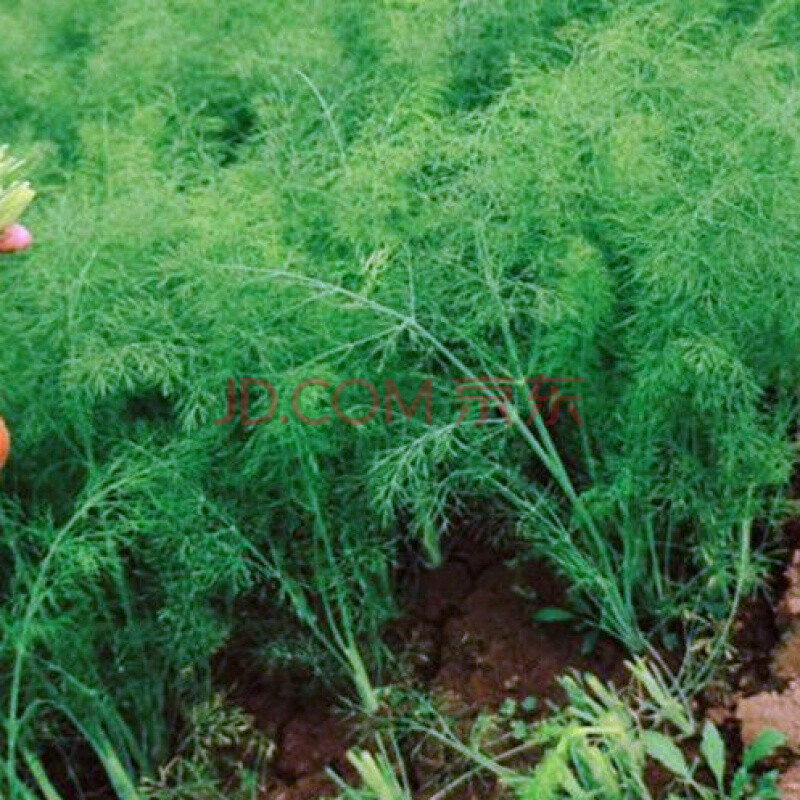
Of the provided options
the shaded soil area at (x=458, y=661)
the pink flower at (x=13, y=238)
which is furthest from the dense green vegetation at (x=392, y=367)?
the pink flower at (x=13, y=238)

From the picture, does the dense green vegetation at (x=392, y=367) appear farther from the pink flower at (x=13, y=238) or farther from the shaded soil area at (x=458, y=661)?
the pink flower at (x=13, y=238)

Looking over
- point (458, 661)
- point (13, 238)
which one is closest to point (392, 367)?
point (458, 661)

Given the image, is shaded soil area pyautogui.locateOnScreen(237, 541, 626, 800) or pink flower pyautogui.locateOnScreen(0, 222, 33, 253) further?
shaded soil area pyautogui.locateOnScreen(237, 541, 626, 800)

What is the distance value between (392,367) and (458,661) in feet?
2.40

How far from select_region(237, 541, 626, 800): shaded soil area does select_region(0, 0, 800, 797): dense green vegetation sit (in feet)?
0.27

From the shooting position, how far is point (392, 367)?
2857 mm

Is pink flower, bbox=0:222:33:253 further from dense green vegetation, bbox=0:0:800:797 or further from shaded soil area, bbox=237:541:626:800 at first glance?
shaded soil area, bbox=237:541:626:800

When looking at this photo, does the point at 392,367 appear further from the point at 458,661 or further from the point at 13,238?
the point at 13,238

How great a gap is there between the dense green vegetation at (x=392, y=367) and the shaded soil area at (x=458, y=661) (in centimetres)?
8

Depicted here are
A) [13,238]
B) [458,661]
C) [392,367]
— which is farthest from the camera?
[458,661]

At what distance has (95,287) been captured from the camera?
2828 millimetres

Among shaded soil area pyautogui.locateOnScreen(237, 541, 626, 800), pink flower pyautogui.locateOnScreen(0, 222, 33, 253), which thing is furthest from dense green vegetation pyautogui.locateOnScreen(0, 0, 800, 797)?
pink flower pyautogui.locateOnScreen(0, 222, 33, 253)

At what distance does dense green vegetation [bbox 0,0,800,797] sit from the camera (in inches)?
103

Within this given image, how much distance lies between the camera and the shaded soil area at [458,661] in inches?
113
